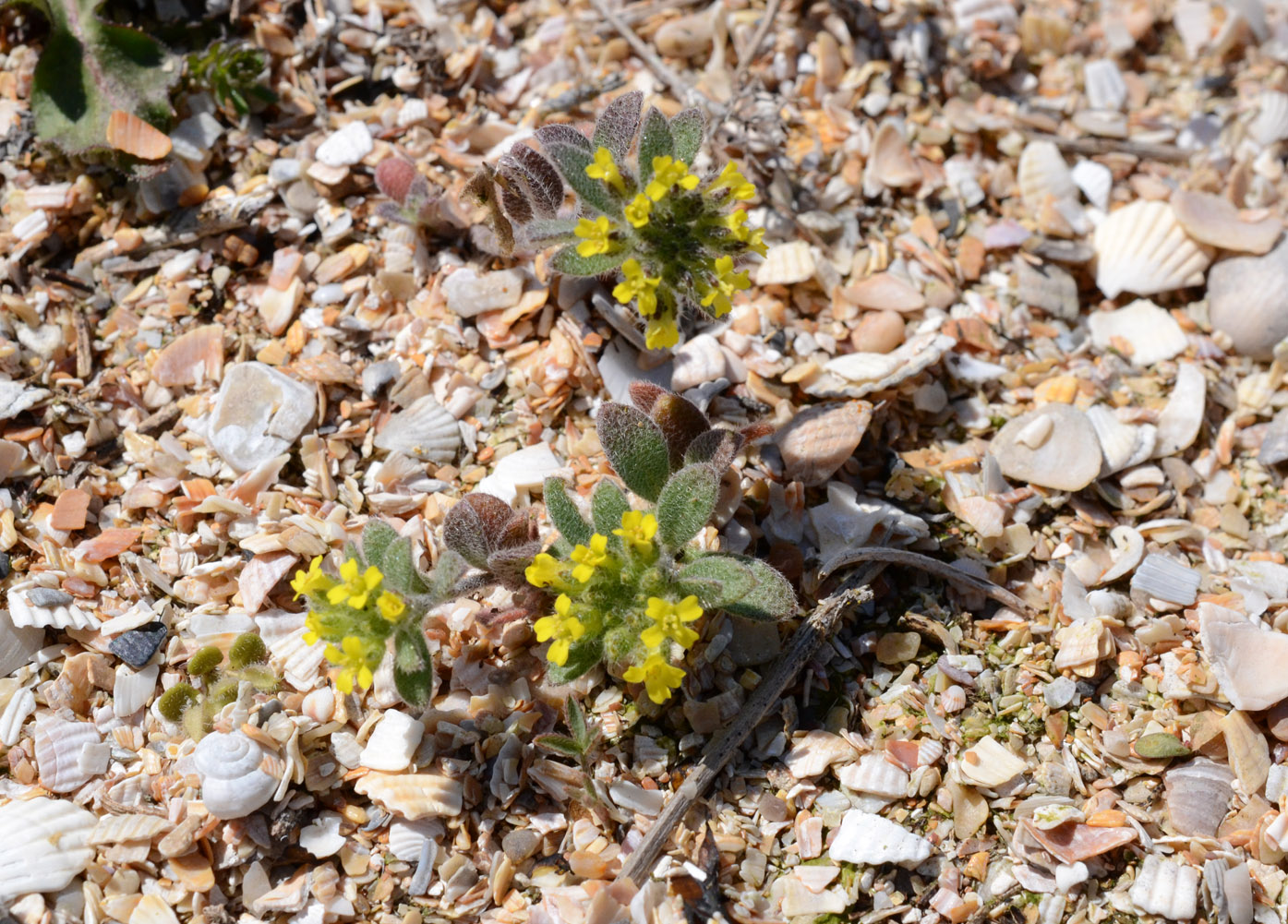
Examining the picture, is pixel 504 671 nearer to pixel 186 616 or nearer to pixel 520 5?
pixel 186 616

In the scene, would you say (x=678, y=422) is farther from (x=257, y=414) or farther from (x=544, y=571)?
(x=257, y=414)

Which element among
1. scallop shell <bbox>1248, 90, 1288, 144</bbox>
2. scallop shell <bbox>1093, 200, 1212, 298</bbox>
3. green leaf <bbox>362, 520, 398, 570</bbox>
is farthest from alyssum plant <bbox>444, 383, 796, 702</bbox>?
scallop shell <bbox>1248, 90, 1288, 144</bbox>

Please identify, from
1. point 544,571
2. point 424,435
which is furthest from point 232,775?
point 424,435

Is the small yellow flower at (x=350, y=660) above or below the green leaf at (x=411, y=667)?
above

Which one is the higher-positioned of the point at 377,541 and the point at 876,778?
the point at 377,541

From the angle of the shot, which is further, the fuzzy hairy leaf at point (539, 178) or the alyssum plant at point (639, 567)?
the fuzzy hairy leaf at point (539, 178)

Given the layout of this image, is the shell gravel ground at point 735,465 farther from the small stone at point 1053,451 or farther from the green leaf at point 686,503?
the green leaf at point 686,503

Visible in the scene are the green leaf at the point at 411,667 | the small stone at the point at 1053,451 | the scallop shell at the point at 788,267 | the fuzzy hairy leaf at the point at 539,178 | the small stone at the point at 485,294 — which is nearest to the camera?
the green leaf at the point at 411,667

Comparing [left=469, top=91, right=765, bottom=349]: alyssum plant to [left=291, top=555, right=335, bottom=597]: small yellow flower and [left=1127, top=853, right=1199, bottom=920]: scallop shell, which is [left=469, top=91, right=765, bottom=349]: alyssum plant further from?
[left=1127, top=853, right=1199, bottom=920]: scallop shell

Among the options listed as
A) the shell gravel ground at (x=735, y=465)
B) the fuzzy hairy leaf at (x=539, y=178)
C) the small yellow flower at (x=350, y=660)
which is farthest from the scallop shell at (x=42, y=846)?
the fuzzy hairy leaf at (x=539, y=178)
